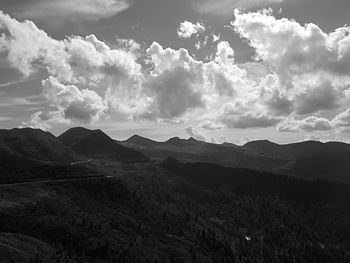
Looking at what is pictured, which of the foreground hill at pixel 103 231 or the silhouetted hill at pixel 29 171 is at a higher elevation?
the silhouetted hill at pixel 29 171

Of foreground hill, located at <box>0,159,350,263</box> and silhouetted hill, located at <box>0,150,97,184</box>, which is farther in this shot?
silhouetted hill, located at <box>0,150,97,184</box>

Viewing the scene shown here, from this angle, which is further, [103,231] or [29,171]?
[29,171]

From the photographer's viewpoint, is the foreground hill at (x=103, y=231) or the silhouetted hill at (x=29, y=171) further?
the silhouetted hill at (x=29, y=171)

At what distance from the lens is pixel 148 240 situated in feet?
367

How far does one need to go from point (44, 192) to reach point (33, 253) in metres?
55.4

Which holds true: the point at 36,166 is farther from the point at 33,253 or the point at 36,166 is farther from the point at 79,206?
the point at 33,253

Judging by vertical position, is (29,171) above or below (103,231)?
above

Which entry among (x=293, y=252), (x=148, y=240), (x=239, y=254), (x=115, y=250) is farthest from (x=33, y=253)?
(x=293, y=252)

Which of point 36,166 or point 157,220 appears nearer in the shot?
point 157,220

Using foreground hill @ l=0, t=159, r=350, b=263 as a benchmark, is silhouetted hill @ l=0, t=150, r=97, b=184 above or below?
above

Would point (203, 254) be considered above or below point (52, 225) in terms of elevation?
below

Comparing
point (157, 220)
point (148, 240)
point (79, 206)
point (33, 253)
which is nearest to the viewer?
point (33, 253)

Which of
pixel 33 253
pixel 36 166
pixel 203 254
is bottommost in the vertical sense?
pixel 203 254

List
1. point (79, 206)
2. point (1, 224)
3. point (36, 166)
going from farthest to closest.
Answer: point (36, 166)
point (79, 206)
point (1, 224)
